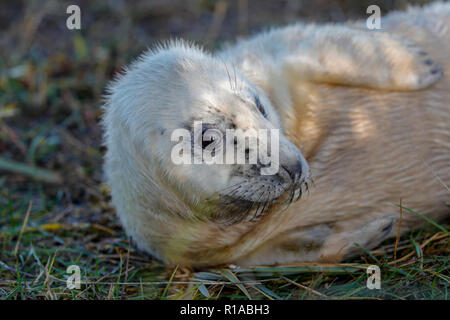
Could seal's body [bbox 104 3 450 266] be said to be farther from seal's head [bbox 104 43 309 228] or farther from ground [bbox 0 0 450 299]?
ground [bbox 0 0 450 299]

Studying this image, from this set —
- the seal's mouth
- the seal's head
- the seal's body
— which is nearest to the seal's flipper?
the seal's body

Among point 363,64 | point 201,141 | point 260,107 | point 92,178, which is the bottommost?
point 92,178

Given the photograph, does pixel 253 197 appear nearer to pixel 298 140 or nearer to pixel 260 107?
pixel 260 107

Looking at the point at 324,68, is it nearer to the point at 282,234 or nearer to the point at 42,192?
the point at 282,234

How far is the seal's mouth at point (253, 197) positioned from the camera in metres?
2.37

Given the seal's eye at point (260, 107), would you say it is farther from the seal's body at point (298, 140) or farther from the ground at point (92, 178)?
the ground at point (92, 178)

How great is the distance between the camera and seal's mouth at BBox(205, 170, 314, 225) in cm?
237

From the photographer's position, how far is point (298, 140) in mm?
2971

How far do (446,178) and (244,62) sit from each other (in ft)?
4.12

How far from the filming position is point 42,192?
158 inches

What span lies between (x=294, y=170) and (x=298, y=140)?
2.04ft

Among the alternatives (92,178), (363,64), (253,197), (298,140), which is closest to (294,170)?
(253,197)

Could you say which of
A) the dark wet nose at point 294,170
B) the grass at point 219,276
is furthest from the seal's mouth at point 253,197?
the grass at point 219,276

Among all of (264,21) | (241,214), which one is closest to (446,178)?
(241,214)
